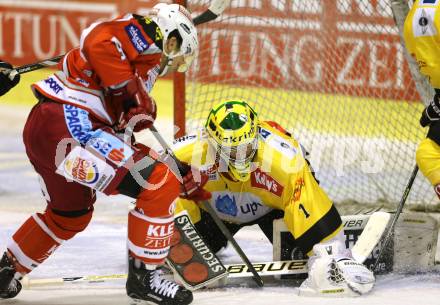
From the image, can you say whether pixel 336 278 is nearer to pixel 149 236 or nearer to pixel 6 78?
pixel 149 236

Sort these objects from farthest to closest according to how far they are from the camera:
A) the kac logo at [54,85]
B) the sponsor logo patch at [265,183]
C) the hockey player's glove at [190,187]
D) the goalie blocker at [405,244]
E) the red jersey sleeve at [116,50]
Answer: the goalie blocker at [405,244]
the sponsor logo patch at [265,183]
the hockey player's glove at [190,187]
the kac logo at [54,85]
the red jersey sleeve at [116,50]

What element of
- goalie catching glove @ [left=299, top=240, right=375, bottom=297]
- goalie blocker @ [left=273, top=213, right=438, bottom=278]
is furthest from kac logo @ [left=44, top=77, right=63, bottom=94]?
goalie blocker @ [left=273, top=213, right=438, bottom=278]

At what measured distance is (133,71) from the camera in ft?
11.9

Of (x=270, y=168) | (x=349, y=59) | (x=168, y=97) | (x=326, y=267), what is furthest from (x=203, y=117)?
(x=168, y=97)

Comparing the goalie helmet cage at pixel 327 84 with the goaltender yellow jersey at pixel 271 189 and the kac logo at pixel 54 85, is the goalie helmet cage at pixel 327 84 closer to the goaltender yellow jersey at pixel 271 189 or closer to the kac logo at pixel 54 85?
the goaltender yellow jersey at pixel 271 189

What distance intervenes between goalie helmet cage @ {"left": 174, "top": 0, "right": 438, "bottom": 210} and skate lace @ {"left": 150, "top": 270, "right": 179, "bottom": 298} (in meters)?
1.94

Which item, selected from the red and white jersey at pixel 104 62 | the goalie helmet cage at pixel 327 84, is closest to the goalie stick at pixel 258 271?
the red and white jersey at pixel 104 62

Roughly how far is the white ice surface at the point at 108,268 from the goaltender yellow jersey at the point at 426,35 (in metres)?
0.83

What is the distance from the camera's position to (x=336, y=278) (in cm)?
389

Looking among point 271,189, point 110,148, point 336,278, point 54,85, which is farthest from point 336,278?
point 54,85

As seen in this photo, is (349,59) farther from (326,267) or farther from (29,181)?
(326,267)

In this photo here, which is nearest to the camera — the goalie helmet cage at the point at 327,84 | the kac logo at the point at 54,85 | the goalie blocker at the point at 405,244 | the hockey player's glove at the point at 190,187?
the kac logo at the point at 54,85

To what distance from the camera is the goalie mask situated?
3998 millimetres

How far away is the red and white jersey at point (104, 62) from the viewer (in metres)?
3.47
